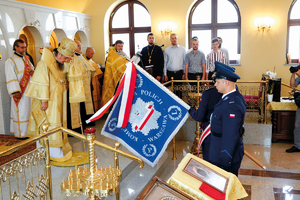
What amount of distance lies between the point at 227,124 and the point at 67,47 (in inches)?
91.6

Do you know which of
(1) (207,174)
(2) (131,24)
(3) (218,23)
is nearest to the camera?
(1) (207,174)

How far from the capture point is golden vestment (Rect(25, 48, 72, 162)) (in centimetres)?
405

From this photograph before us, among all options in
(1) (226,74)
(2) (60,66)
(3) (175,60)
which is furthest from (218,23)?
(1) (226,74)

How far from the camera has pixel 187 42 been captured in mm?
10844

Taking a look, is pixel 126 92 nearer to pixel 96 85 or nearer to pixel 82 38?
pixel 96 85

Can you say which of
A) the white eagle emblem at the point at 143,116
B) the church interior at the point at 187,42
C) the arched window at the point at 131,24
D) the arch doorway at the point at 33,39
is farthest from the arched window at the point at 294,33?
the arch doorway at the point at 33,39

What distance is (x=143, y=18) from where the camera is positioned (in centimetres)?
1138

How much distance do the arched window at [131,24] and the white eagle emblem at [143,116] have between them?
25.2 feet

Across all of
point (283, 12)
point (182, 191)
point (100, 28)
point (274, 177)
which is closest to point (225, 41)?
point (283, 12)

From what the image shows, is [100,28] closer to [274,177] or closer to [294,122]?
[294,122]

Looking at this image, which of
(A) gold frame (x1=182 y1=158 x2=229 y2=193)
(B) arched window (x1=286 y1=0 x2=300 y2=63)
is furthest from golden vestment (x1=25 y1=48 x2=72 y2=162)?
(B) arched window (x1=286 y1=0 x2=300 y2=63)

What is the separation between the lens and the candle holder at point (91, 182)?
2.21m

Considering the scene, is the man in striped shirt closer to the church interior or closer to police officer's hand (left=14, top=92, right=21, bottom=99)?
the church interior

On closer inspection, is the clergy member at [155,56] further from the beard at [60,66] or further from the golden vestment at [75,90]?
the beard at [60,66]
